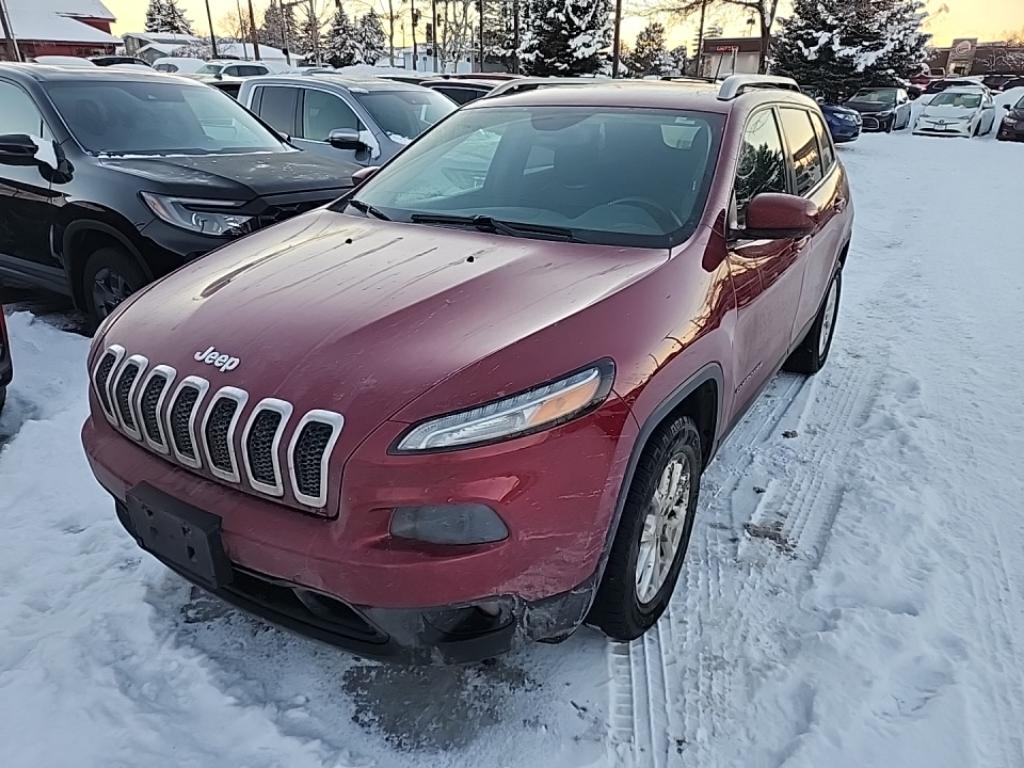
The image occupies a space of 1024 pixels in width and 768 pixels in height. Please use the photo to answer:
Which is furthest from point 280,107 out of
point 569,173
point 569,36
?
point 569,36

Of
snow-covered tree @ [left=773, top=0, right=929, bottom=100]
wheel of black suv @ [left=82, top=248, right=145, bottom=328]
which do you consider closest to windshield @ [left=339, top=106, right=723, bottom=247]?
wheel of black suv @ [left=82, top=248, right=145, bottom=328]

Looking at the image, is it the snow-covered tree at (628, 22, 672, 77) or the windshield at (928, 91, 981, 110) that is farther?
the snow-covered tree at (628, 22, 672, 77)

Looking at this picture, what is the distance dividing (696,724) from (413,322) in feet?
4.68

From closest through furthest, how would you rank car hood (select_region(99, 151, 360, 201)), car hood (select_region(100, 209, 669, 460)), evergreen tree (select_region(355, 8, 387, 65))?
car hood (select_region(100, 209, 669, 460)), car hood (select_region(99, 151, 360, 201)), evergreen tree (select_region(355, 8, 387, 65))

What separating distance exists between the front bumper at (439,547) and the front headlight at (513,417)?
0.03 meters

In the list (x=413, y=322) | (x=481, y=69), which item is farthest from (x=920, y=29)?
(x=413, y=322)

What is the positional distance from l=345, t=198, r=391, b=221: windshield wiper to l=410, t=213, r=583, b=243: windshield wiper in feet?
0.61

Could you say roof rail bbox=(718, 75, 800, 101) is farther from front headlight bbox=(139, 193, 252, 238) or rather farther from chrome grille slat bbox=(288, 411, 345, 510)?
front headlight bbox=(139, 193, 252, 238)

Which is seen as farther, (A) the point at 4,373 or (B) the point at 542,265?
(A) the point at 4,373

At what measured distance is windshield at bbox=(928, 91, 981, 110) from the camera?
22.8 meters

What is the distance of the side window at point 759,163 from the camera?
3.00m

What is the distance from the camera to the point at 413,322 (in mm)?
2168

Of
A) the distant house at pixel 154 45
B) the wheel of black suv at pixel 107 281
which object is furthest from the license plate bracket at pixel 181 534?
the distant house at pixel 154 45

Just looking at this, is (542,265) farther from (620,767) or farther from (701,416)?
(620,767)
